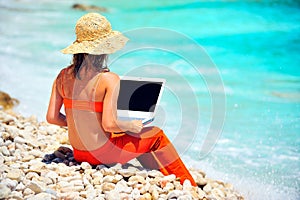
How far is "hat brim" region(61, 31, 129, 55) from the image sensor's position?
3454 mm

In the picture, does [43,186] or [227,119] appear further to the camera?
[227,119]

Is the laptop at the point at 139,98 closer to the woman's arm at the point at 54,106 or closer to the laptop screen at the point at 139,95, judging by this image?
the laptop screen at the point at 139,95

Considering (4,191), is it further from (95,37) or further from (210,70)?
(210,70)

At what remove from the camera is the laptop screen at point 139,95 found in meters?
3.78

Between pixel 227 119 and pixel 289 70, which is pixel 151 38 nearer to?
pixel 289 70

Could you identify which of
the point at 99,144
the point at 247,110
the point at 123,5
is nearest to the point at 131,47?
the point at 247,110

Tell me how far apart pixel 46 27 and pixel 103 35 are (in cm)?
944

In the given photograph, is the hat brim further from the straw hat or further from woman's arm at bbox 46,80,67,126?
woman's arm at bbox 46,80,67,126

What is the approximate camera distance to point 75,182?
341 centimetres

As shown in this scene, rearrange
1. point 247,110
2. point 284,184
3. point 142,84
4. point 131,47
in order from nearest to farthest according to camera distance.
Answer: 1. point 142,84
2. point 284,184
3. point 247,110
4. point 131,47

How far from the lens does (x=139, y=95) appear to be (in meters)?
3.83

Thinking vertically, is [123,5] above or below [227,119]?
above

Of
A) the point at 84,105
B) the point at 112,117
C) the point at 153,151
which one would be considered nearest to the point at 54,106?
the point at 84,105

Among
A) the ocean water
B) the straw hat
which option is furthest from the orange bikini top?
the ocean water
